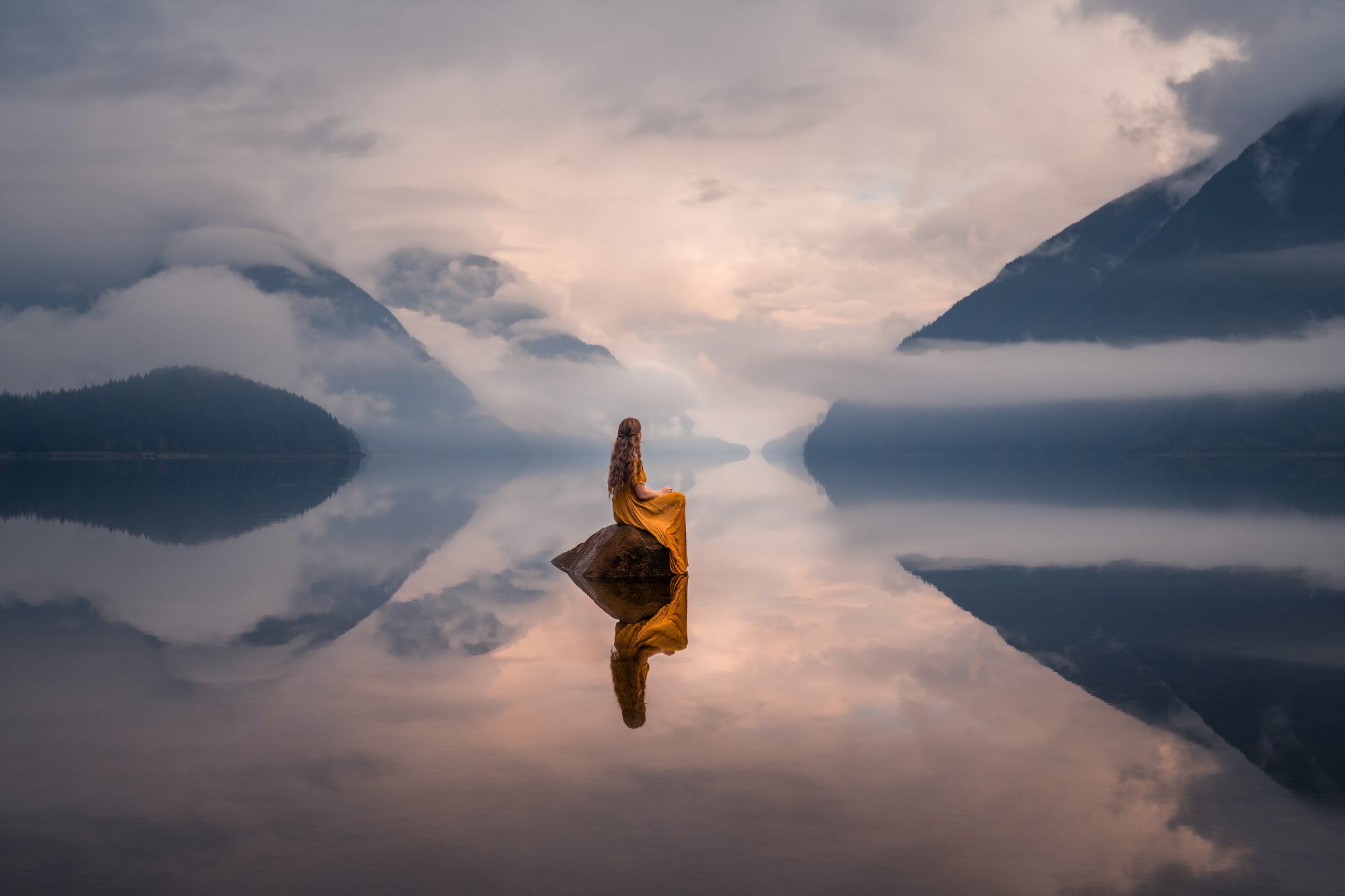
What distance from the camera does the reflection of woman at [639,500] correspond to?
19828 mm

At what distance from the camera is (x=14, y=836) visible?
623 cm

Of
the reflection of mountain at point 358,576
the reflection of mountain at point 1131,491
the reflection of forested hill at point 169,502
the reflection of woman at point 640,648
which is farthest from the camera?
the reflection of mountain at point 1131,491

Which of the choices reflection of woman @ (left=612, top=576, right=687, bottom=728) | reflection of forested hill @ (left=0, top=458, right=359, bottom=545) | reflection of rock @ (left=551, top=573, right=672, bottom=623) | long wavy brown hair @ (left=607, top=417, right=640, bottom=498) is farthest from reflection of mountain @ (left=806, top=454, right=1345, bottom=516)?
reflection of woman @ (left=612, top=576, right=687, bottom=728)

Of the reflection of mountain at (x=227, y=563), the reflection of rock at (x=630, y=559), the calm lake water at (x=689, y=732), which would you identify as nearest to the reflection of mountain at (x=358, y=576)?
the reflection of mountain at (x=227, y=563)

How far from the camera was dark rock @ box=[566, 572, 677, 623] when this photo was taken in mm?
15625

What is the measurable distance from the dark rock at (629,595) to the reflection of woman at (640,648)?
24 centimetres

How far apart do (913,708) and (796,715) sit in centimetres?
120

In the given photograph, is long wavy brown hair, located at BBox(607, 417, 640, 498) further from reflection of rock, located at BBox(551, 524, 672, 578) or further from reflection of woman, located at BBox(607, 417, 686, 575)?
reflection of rock, located at BBox(551, 524, 672, 578)

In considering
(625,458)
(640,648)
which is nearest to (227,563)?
(625,458)

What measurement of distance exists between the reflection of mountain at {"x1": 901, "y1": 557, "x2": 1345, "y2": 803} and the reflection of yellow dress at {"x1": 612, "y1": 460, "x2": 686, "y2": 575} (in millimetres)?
5109

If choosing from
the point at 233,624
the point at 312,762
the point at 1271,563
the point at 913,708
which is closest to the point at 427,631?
the point at 233,624

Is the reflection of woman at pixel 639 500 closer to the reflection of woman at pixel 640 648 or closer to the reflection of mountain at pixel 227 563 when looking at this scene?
the reflection of woman at pixel 640 648

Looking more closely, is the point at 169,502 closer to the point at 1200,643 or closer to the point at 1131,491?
the point at 1200,643

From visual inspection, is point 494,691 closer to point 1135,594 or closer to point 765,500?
point 1135,594
